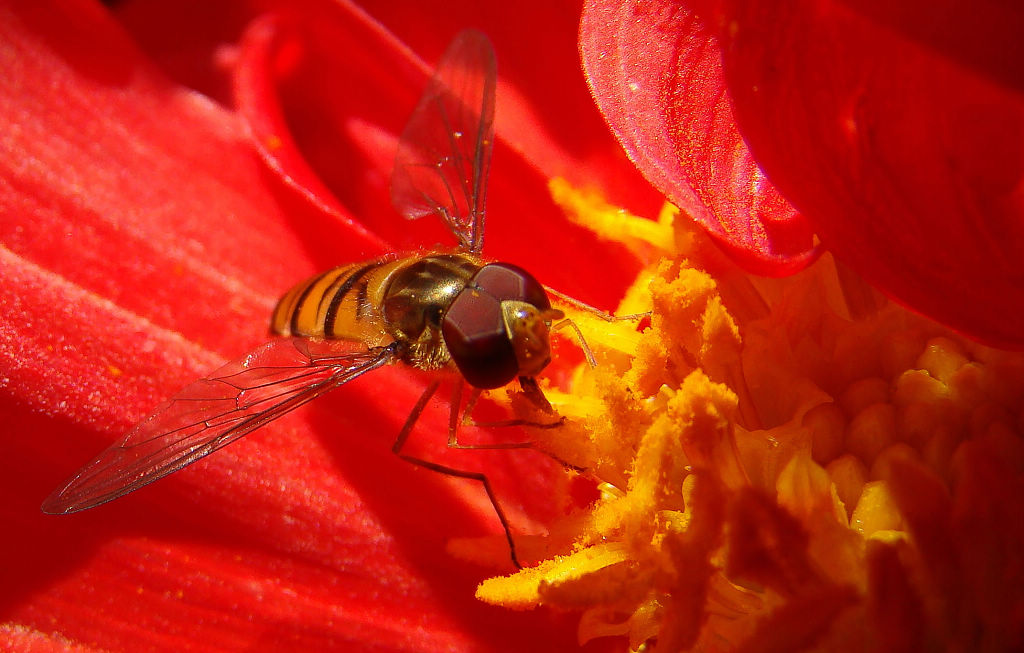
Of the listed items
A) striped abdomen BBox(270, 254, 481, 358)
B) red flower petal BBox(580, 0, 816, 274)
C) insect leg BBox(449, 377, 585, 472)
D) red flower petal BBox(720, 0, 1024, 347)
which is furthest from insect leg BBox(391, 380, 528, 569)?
red flower petal BBox(720, 0, 1024, 347)

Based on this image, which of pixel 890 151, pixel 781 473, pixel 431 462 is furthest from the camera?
pixel 431 462

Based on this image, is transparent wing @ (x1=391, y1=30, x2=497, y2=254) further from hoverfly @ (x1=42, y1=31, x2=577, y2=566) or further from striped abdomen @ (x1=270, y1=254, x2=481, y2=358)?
striped abdomen @ (x1=270, y1=254, x2=481, y2=358)

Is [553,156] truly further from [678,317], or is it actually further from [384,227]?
[678,317]

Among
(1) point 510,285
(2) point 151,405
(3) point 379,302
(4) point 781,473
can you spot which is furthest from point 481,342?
(2) point 151,405

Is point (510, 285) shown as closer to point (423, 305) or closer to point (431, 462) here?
point (423, 305)

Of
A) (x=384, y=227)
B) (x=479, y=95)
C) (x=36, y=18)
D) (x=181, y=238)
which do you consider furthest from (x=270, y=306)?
(x=36, y=18)

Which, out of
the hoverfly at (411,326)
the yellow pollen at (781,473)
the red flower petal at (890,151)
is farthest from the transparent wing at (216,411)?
the red flower petal at (890,151)
